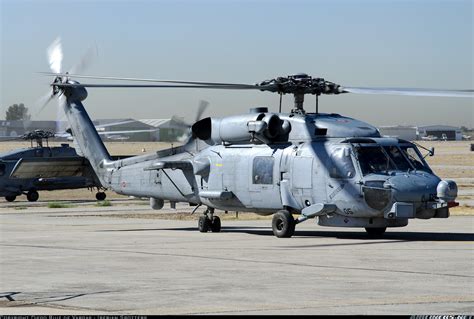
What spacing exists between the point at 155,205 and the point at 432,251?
36.3 ft

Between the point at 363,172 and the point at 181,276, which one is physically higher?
the point at 363,172

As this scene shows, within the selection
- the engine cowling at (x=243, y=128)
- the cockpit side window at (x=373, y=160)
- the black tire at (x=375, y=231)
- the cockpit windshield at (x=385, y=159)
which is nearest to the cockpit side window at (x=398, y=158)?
the cockpit windshield at (x=385, y=159)

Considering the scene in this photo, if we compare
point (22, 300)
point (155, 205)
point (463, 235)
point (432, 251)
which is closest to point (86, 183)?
point (155, 205)

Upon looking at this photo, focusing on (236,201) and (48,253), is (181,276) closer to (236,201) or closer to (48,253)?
(48,253)

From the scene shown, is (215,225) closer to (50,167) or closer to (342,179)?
(342,179)

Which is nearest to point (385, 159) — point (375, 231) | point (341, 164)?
point (341, 164)

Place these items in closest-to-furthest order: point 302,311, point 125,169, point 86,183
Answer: point 302,311, point 125,169, point 86,183

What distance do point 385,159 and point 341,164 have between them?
1.02 m

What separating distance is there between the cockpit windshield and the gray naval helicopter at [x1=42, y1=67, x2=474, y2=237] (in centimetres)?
2

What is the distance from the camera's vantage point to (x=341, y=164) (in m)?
24.1

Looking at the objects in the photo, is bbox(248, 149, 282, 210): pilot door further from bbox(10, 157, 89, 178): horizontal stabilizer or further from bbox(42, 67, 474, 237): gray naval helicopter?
bbox(10, 157, 89, 178): horizontal stabilizer

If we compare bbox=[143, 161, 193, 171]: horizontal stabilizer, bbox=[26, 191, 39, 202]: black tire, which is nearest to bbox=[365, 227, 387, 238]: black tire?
bbox=[143, 161, 193, 171]: horizontal stabilizer

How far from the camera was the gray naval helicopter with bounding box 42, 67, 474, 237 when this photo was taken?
23.5m

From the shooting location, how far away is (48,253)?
21734 mm
